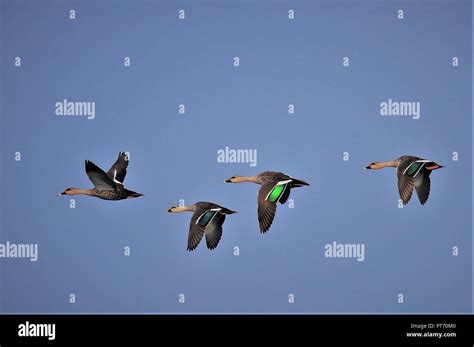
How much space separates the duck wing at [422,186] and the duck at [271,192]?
1.75 metres

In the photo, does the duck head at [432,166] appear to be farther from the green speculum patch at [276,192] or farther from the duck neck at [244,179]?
the duck neck at [244,179]

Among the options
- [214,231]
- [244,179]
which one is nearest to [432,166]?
[244,179]

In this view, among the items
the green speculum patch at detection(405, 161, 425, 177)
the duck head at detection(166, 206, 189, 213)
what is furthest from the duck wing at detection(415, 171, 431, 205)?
the duck head at detection(166, 206, 189, 213)

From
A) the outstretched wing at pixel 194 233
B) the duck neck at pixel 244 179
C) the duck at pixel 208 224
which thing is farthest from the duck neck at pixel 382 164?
the outstretched wing at pixel 194 233

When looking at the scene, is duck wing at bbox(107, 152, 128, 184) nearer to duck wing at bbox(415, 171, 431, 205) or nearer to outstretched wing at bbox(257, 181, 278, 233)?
outstretched wing at bbox(257, 181, 278, 233)

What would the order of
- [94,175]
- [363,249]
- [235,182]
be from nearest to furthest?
[94,175]
[235,182]
[363,249]

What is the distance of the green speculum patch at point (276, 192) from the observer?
43.4 feet
